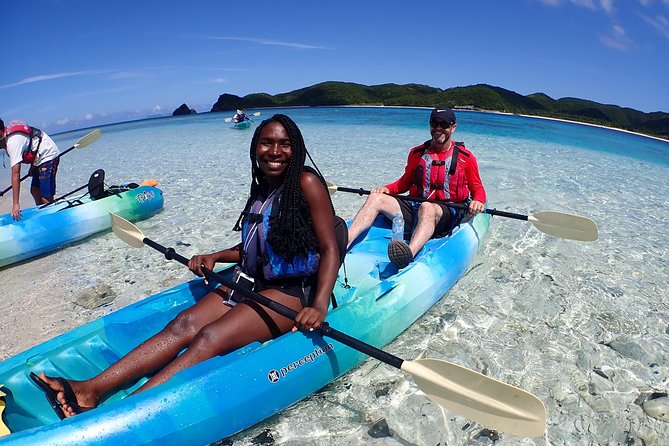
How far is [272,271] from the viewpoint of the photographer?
2.88 m

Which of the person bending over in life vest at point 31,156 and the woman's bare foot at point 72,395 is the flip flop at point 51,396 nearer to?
the woman's bare foot at point 72,395

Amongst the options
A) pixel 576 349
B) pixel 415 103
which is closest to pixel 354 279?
pixel 576 349

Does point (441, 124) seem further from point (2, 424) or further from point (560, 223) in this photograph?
point (2, 424)

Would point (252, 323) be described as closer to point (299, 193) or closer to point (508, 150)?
point (299, 193)

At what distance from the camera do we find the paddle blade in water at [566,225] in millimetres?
4898

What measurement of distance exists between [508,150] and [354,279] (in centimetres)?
1639

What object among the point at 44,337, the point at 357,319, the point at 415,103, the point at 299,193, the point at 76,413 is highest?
the point at 415,103

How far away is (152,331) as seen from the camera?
3.29 metres

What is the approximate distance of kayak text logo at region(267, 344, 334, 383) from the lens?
2.70 meters

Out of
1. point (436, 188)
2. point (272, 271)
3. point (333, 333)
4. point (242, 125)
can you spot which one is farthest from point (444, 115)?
point (242, 125)

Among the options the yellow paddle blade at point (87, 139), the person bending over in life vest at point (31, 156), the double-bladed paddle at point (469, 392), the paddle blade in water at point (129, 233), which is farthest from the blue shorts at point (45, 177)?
the double-bladed paddle at point (469, 392)

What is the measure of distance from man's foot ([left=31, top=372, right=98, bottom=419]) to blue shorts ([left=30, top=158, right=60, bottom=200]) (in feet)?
18.0

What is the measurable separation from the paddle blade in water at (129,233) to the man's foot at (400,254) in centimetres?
252

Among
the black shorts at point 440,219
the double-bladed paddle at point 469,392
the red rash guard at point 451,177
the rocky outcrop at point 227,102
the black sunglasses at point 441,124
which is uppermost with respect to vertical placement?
the rocky outcrop at point 227,102
